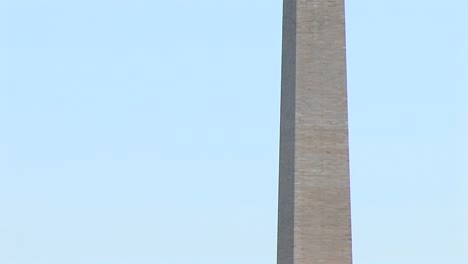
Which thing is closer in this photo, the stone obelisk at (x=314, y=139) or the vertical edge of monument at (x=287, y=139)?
the stone obelisk at (x=314, y=139)

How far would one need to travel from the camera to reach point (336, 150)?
80.1 feet

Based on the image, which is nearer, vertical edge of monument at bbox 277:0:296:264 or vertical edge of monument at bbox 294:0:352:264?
vertical edge of monument at bbox 294:0:352:264

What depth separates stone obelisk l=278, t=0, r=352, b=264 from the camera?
24078mm

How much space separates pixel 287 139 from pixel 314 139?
21.6 inches

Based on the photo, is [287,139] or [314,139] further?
[287,139]

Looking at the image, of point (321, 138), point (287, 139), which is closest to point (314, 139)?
point (321, 138)

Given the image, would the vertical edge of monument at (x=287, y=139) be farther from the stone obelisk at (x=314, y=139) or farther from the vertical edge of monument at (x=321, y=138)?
the vertical edge of monument at (x=321, y=138)

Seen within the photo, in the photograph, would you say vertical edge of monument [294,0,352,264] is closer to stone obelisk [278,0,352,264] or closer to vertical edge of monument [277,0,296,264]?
stone obelisk [278,0,352,264]

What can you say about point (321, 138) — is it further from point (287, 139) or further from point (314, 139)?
point (287, 139)

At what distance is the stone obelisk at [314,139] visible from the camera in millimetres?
24078

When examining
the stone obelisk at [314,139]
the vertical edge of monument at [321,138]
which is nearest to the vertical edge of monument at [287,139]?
the stone obelisk at [314,139]

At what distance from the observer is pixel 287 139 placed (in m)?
24.7

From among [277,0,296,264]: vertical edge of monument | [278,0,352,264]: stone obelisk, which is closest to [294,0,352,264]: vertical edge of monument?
[278,0,352,264]: stone obelisk

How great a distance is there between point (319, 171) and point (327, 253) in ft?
4.94
